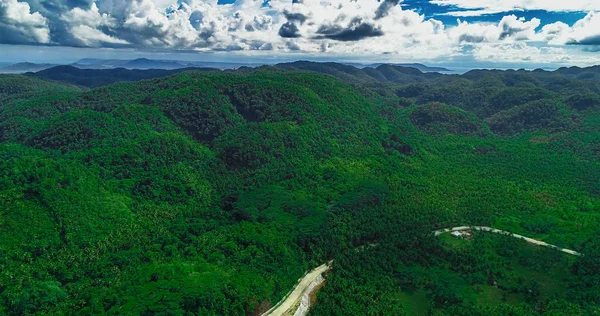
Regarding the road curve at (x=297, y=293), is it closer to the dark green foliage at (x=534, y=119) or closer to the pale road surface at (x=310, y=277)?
the pale road surface at (x=310, y=277)

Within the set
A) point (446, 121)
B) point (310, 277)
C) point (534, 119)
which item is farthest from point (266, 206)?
point (534, 119)

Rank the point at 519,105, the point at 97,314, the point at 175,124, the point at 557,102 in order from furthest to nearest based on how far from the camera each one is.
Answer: the point at 519,105 → the point at 557,102 → the point at 175,124 → the point at 97,314

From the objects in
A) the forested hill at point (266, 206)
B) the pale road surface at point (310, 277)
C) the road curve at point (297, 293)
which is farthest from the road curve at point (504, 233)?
the road curve at point (297, 293)

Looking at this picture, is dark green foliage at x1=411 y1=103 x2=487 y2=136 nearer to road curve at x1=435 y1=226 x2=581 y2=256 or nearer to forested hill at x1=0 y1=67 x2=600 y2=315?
forested hill at x1=0 y1=67 x2=600 y2=315

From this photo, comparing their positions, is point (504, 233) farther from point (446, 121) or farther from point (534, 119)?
point (534, 119)

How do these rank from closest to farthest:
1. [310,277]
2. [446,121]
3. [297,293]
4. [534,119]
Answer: [297,293], [310,277], [534,119], [446,121]

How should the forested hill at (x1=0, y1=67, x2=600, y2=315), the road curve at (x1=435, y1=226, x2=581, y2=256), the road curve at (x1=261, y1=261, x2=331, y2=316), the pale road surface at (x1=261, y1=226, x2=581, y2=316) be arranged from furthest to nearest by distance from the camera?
the road curve at (x1=435, y1=226, x2=581, y2=256) < the forested hill at (x1=0, y1=67, x2=600, y2=315) < the pale road surface at (x1=261, y1=226, x2=581, y2=316) < the road curve at (x1=261, y1=261, x2=331, y2=316)

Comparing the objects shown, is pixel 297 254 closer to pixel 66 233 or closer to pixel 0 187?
pixel 66 233

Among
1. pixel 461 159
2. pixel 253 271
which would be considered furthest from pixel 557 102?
pixel 253 271

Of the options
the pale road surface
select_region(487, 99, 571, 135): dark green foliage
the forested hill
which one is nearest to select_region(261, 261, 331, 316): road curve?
the pale road surface
